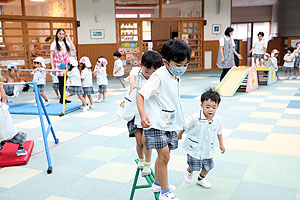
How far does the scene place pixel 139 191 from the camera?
104 inches

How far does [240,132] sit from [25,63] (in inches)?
309

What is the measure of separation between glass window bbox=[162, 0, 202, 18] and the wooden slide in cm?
507

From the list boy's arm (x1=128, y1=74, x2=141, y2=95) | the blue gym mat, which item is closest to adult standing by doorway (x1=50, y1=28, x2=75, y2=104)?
the blue gym mat

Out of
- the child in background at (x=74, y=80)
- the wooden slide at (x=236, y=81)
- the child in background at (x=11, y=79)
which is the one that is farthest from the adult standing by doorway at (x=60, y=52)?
the wooden slide at (x=236, y=81)

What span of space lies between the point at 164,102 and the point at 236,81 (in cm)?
567

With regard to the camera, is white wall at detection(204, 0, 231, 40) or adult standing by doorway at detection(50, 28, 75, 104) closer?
adult standing by doorway at detection(50, 28, 75, 104)

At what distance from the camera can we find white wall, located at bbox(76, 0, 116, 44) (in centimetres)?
1084

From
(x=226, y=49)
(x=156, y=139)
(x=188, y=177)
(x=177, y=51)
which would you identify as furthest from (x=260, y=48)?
(x=156, y=139)

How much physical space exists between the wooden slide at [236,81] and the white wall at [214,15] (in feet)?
16.7

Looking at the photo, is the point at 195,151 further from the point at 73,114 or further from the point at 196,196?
the point at 73,114

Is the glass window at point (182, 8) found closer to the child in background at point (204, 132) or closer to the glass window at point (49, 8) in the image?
the glass window at point (49, 8)

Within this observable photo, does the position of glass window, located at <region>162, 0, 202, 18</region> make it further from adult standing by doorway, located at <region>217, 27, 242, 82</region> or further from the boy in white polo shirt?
the boy in white polo shirt

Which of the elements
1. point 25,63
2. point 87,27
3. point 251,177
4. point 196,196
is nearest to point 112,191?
point 196,196

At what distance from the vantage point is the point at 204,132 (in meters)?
2.52
